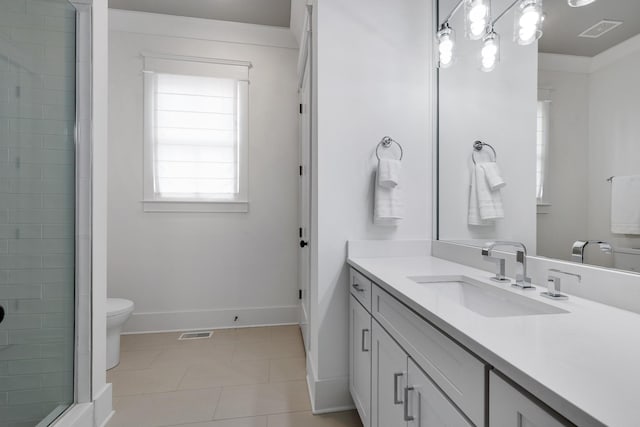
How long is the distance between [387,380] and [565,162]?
98 cm

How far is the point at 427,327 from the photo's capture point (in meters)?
0.79

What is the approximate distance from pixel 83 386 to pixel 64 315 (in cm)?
38

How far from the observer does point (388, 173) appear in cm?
161

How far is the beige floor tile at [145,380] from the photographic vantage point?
1.83 metres

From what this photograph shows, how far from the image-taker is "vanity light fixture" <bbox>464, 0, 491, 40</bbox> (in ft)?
4.27

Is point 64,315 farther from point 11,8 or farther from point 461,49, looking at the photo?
point 461,49

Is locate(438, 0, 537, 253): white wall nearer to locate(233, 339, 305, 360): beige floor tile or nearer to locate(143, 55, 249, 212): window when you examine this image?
locate(233, 339, 305, 360): beige floor tile

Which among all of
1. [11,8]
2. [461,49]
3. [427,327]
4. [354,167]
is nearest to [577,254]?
[427,327]

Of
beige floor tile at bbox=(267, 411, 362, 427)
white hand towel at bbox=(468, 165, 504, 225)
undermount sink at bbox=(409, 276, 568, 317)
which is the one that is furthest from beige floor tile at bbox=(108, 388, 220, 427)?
white hand towel at bbox=(468, 165, 504, 225)

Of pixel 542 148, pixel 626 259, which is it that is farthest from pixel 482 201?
pixel 626 259

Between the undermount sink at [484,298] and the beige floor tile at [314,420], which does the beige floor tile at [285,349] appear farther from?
the undermount sink at [484,298]

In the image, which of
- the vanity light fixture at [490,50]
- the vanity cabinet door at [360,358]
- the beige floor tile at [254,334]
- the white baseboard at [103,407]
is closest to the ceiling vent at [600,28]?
the vanity light fixture at [490,50]

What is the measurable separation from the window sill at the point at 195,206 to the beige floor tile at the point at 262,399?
1541 millimetres

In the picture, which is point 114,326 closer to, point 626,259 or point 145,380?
point 145,380
